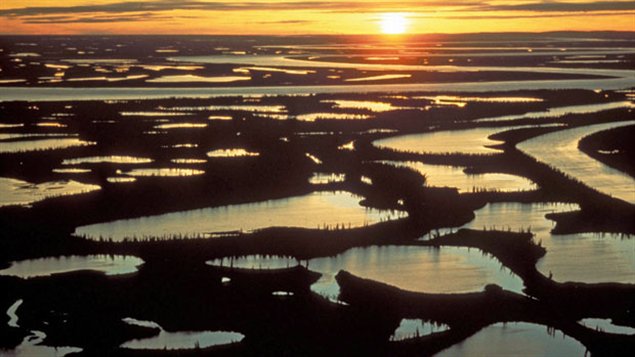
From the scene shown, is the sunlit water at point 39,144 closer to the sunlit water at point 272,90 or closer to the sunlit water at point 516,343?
the sunlit water at point 272,90

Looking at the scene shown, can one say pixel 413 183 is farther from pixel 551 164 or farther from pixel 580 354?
pixel 580 354

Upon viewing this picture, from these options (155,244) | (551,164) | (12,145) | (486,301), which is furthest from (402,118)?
(486,301)

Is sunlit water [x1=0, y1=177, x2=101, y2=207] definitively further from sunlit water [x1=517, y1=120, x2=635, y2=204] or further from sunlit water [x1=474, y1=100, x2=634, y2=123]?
sunlit water [x1=474, y1=100, x2=634, y2=123]

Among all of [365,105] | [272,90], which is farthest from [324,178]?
[272,90]

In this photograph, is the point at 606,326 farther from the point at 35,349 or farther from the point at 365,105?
the point at 365,105

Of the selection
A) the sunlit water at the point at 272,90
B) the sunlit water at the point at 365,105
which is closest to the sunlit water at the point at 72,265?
the sunlit water at the point at 365,105
